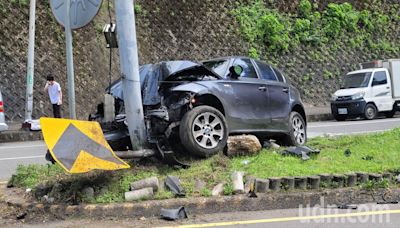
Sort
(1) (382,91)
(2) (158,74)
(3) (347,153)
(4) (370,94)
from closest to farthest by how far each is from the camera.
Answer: (2) (158,74)
(3) (347,153)
(4) (370,94)
(1) (382,91)

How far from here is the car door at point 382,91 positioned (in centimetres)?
2117

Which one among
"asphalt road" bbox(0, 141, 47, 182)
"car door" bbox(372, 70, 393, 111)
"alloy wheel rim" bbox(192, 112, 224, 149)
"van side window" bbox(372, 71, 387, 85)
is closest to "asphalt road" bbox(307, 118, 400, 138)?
"car door" bbox(372, 70, 393, 111)

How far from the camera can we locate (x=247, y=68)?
888 centimetres

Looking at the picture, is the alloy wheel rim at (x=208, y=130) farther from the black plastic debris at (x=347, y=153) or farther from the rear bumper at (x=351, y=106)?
the rear bumper at (x=351, y=106)

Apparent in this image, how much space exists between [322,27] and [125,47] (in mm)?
21532

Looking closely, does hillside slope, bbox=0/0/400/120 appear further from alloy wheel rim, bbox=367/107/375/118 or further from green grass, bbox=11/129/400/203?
green grass, bbox=11/129/400/203

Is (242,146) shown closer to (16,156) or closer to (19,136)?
(16,156)

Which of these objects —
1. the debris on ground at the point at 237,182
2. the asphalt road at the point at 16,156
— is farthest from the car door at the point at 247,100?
the asphalt road at the point at 16,156

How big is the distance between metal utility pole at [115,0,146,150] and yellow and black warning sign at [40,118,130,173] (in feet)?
1.55

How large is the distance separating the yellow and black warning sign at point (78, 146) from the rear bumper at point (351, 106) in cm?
1573

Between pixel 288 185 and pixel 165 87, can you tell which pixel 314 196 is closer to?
pixel 288 185

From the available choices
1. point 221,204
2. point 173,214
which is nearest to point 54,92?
point 221,204

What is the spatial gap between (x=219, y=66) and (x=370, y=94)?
552 inches

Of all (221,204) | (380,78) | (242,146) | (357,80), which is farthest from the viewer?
(357,80)
